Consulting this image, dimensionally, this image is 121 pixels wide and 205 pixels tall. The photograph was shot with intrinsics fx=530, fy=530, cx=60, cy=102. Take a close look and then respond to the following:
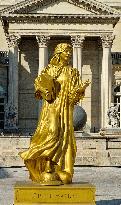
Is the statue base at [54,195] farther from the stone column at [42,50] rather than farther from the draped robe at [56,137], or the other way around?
the stone column at [42,50]

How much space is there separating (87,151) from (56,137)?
17667 mm

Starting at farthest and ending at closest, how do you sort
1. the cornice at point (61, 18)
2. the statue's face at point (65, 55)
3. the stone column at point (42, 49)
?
the stone column at point (42, 49) → the cornice at point (61, 18) → the statue's face at point (65, 55)

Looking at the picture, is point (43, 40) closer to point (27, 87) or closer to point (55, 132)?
point (27, 87)

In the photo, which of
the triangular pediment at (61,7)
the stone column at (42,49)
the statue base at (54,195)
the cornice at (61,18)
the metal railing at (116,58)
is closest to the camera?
the statue base at (54,195)

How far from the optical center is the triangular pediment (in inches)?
1748

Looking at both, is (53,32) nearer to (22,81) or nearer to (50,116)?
(22,81)

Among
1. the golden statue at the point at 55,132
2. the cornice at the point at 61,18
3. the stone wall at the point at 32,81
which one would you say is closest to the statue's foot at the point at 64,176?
the golden statue at the point at 55,132

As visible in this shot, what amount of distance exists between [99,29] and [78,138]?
20.6m

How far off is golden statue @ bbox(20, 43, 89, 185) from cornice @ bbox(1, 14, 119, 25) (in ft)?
120

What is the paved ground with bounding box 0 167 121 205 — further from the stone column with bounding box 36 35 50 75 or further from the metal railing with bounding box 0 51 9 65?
the metal railing with bounding box 0 51 9 65

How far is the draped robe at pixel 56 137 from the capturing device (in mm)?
8461

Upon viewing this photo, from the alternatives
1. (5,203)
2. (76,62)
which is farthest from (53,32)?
(5,203)

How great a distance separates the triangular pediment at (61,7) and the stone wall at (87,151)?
19.7 meters

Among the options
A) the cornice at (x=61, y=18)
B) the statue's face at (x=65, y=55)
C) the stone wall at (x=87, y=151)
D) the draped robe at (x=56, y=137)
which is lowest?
the stone wall at (x=87, y=151)
